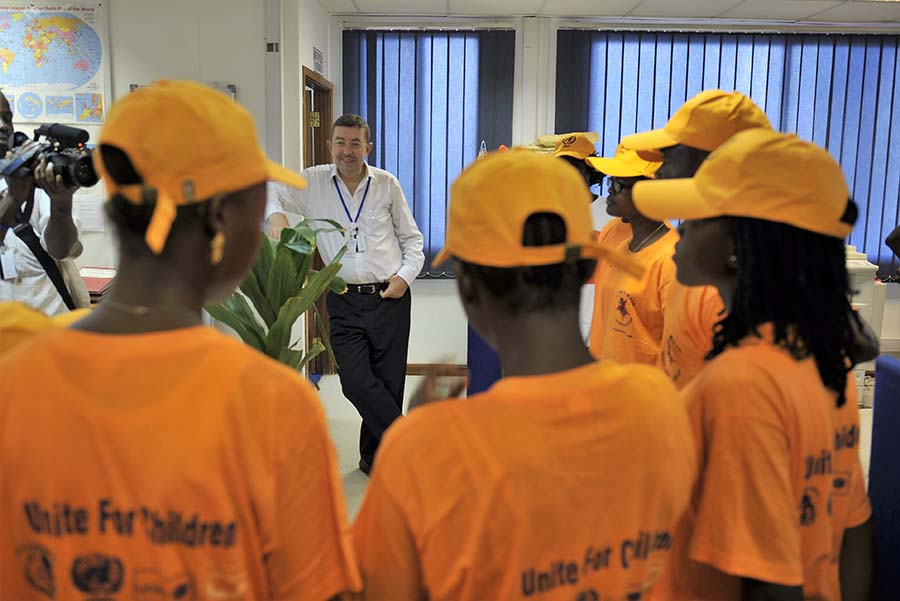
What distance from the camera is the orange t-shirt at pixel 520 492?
0.80 m

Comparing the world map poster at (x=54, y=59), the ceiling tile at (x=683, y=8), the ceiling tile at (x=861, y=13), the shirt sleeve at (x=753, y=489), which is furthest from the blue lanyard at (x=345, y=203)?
the ceiling tile at (x=861, y=13)

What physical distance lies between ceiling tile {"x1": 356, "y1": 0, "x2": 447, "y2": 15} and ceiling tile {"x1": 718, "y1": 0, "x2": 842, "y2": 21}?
6.48 ft

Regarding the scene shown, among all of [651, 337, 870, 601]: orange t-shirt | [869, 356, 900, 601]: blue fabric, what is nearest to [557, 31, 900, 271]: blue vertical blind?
[869, 356, 900, 601]: blue fabric

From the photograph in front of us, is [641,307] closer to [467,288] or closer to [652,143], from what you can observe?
[652,143]

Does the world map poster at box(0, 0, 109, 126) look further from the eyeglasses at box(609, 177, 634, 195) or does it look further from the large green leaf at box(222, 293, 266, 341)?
the eyeglasses at box(609, 177, 634, 195)

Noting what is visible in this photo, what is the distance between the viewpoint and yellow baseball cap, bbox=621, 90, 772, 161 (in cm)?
163

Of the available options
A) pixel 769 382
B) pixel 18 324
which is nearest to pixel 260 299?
pixel 18 324

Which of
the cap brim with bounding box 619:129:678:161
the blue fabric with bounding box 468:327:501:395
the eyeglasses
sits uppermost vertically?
the cap brim with bounding box 619:129:678:161

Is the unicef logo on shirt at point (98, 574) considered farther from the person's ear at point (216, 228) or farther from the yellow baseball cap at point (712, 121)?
the yellow baseball cap at point (712, 121)

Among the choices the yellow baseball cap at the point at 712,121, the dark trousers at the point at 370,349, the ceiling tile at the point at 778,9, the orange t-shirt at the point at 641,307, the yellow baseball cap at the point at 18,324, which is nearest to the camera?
the yellow baseball cap at the point at 18,324

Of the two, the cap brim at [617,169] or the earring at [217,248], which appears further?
the cap brim at [617,169]

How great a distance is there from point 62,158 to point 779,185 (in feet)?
4.91

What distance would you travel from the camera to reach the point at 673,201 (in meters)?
1.09

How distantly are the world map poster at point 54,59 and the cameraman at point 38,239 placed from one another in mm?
1507
